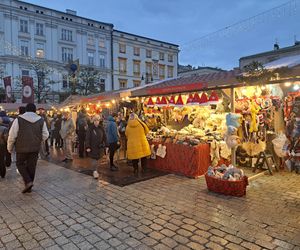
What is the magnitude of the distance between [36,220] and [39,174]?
11.0 ft

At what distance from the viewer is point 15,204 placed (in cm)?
486

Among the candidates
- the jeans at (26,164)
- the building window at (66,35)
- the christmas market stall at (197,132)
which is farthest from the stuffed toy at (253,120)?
the building window at (66,35)

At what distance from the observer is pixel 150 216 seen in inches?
165

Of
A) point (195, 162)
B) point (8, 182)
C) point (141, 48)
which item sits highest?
point (141, 48)

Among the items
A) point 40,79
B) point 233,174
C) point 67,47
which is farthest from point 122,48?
point 233,174

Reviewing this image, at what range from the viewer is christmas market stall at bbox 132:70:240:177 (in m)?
6.46

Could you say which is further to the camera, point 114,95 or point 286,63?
point 114,95

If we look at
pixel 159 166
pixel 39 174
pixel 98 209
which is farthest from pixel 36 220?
pixel 159 166

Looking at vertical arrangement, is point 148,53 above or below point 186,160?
above

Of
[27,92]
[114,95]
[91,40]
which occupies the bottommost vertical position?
[114,95]

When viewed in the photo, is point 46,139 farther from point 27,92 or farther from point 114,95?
point 27,92

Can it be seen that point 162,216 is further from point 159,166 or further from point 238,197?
point 159,166

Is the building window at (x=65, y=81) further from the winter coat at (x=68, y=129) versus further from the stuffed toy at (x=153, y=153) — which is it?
the stuffed toy at (x=153, y=153)

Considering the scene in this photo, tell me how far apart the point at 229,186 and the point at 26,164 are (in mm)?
4244
